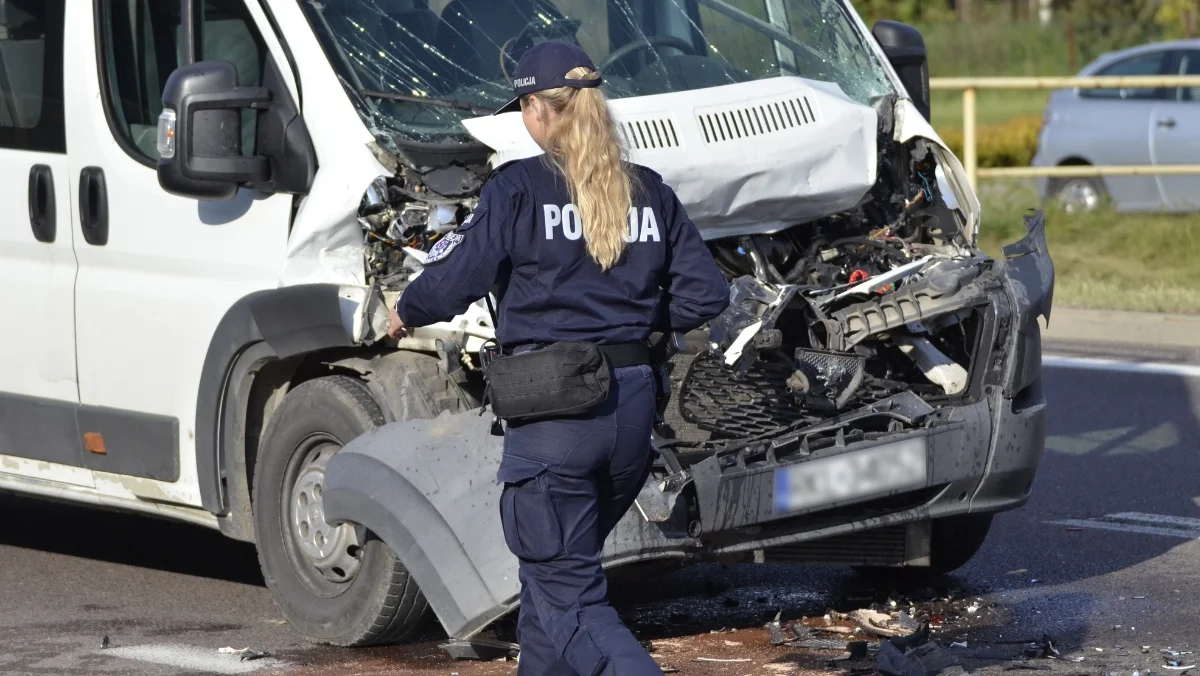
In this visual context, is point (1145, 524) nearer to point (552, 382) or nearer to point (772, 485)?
point (772, 485)

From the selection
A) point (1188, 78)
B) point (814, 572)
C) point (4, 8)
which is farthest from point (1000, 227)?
point (4, 8)

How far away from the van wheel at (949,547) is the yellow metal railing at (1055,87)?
22.9ft

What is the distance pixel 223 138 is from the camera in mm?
5141

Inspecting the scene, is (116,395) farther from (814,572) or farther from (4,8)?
(814,572)

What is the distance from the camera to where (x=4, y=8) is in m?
6.14

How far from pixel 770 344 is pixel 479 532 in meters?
0.97

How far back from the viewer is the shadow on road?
6.63 m

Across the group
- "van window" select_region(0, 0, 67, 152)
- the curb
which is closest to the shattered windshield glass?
"van window" select_region(0, 0, 67, 152)

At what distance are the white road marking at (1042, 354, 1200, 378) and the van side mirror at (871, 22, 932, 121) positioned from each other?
3794mm

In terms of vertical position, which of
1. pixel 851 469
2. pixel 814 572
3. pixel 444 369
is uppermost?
pixel 444 369

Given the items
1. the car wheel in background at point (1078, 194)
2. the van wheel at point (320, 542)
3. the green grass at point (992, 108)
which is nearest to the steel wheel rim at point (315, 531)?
the van wheel at point (320, 542)

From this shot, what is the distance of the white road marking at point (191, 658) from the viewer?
17.0ft

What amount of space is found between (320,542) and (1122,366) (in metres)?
6.06

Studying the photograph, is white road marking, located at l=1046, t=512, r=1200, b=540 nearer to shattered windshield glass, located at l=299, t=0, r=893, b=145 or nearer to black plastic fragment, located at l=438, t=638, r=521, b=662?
shattered windshield glass, located at l=299, t=0, r=893, b=145
